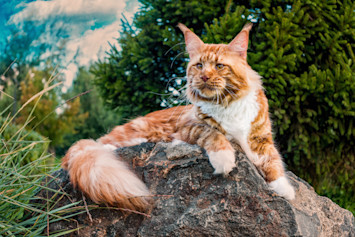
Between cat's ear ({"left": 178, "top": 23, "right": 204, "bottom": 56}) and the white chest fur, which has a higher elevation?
cat's ear ({"left": 178, "top": 23, "right": 204, "bottom": 56})

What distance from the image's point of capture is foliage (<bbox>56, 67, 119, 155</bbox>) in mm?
12240

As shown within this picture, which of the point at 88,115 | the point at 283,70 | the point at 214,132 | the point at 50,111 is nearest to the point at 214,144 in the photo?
the point at 214,132

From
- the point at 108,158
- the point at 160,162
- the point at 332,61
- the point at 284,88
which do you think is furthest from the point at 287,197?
the point at 332,61

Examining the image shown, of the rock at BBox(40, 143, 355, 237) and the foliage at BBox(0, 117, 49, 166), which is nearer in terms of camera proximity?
the rock at BBox(40, 143, 355, 237)

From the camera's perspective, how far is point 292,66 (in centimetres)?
414

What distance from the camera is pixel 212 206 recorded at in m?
2.15

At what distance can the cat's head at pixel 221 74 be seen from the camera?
7.43 ft

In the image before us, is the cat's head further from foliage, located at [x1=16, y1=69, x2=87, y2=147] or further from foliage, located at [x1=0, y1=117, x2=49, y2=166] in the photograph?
foliage, located at [x1=16, y1=69, x2=87, y2=147]

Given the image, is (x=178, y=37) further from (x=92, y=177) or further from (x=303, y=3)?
(x=92, y=177)

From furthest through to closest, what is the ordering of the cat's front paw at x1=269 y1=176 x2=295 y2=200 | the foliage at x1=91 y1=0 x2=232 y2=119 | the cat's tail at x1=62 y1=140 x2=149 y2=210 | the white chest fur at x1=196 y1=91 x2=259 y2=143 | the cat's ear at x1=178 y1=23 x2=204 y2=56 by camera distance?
the foliage at x1=91 y1=0 x2=232 y2=119
the cat's ear at x1=178 y1=23 x2=204 y2=56
the white chest fur at x1=196 y1=91 x2=259 y2=143
the cat's front paw at x1=269 y1=176 x2=295 y2=200
the cat's tail at x1=62 y1=140 x2=149 y2=210

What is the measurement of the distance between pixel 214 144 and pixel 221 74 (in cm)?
50

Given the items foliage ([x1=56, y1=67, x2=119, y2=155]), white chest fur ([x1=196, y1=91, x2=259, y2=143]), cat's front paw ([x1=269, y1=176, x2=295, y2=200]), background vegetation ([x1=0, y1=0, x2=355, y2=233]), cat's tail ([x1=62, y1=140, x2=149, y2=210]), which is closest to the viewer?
cat's tail ([x1=62, y1=140, x2=149, y2=210])

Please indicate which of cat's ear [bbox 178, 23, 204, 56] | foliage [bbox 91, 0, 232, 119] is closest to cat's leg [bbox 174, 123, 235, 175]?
cat's ear [bbox 178, 23, 204, 56]

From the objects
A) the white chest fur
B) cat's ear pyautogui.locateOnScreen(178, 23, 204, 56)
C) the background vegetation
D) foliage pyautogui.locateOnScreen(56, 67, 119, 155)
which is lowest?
foliage pyautogui.locateOnScreen(56, 67, 119, 155)
